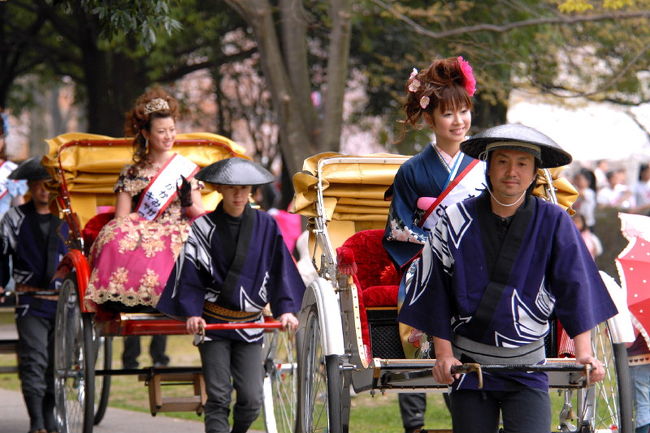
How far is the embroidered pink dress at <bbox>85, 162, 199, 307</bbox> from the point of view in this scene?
6.99 metres

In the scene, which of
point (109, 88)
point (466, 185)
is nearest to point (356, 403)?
point (466, 185)

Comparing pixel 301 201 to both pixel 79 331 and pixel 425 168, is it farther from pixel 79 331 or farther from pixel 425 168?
pixel 79 331

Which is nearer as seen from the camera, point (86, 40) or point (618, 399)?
point (618, 399)

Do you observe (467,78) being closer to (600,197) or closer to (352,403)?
(352,403)

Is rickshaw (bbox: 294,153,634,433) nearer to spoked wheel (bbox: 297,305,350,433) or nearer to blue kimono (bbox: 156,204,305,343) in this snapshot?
spoked wheel (bbox: 297,305,350,433)

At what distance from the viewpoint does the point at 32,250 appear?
838cm

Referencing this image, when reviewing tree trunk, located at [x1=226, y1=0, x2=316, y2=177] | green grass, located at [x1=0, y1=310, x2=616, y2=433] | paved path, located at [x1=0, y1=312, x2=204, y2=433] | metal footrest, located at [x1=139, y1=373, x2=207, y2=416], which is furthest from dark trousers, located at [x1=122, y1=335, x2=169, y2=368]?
metal footrest, located at [x1=139, y1=373, x2=207, y2=416]

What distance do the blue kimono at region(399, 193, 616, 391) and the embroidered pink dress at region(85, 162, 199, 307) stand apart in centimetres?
301

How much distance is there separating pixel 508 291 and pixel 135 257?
11.2 ft

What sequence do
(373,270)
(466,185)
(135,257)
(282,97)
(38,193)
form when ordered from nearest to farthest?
(466,185), (373,270), (135,257), (38,193), (282,97)

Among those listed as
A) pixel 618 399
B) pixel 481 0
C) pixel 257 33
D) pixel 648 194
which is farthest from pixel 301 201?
pixel 648 194

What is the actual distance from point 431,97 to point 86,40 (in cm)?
1246

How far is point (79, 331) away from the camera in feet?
24.4

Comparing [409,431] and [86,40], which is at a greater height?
[86,40]
